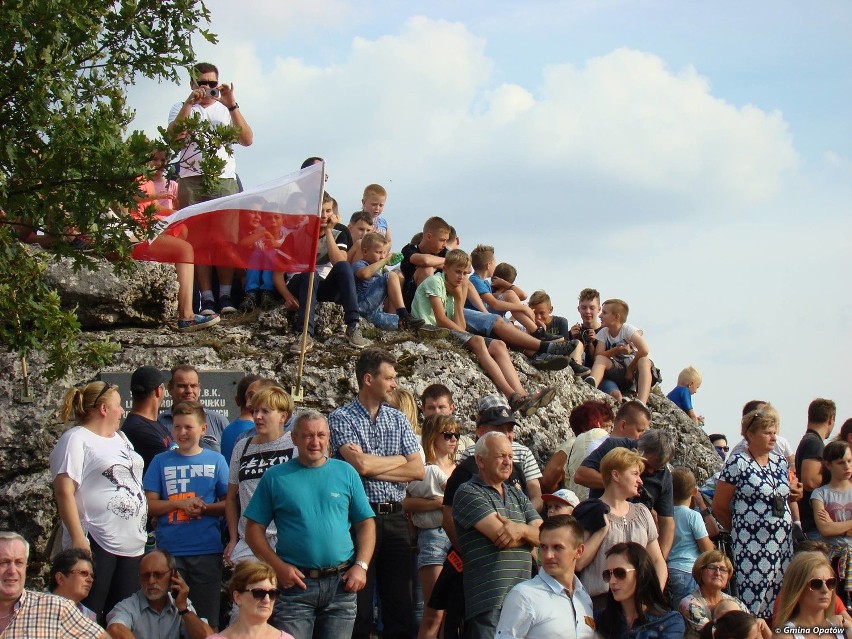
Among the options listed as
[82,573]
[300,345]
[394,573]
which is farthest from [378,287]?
[82,573]

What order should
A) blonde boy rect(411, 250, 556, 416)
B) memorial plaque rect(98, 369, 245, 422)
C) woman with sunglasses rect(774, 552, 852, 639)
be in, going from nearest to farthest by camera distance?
1. woman with sunglasses rect(774, 552, 852, 639)
2. memorial plaque rect(98, 369, 245, 422)
3. blonde boy rect(411, 250, 556, 416)

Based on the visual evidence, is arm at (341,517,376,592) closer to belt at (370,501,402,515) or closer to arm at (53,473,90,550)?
belt at (370,501,402,515)

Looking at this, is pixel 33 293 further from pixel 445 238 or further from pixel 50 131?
pixel 445 238

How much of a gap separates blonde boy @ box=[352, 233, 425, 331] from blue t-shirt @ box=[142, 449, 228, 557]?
493 centimetres

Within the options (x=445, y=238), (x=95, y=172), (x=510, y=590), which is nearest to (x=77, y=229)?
(x=95, y=172)

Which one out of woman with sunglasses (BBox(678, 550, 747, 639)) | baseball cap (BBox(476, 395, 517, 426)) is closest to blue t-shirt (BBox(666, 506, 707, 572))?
woman with sunglasses (BBox(678, 550, 747, 639))

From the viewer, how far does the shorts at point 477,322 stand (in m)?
13.7

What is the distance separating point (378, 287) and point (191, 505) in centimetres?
560

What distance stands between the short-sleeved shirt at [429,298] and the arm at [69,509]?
5.95 meters

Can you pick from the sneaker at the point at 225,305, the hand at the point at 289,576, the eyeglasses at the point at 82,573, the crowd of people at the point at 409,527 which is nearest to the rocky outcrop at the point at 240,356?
the sneaker at the point at 225,305

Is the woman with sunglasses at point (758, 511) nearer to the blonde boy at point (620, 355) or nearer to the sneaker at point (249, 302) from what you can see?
the blonde boy at point (620, 355)

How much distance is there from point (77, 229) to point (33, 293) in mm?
582

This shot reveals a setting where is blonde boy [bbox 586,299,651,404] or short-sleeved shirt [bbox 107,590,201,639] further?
blonde boy [bbox 586,299,651,404]

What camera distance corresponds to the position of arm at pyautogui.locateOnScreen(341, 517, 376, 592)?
7.43 meters
